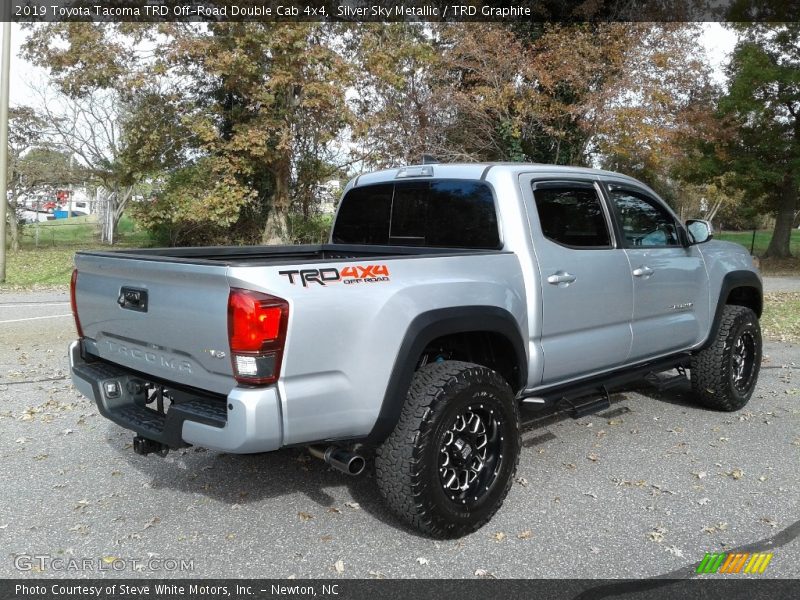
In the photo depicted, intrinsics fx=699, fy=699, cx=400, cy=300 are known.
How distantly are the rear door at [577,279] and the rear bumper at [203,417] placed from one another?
1.80 meters

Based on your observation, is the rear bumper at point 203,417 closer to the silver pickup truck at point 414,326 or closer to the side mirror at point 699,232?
the silver pickup truck at point 414,326

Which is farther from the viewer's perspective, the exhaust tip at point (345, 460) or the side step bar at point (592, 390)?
the side step bar at point (592, 390)

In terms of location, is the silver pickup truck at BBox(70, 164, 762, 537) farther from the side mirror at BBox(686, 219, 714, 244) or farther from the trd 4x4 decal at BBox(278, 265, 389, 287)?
the side mirror at BBox(686, 219, 714, 244)

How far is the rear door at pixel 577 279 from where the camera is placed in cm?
407

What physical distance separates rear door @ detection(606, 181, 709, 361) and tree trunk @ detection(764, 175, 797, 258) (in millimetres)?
22996

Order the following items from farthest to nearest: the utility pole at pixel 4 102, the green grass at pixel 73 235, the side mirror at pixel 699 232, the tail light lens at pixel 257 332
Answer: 1. the green grass at pixel 73 235
2. the utility pole at pixel 4 102
3. the side mirror at pixel 699 232
4. the tail light lens at pixel 257 332

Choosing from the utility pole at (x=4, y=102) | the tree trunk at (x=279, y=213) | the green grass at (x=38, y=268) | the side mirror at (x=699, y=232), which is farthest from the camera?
the tree trunk at (x=279, y=213)

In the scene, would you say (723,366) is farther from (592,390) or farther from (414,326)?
(414,326)

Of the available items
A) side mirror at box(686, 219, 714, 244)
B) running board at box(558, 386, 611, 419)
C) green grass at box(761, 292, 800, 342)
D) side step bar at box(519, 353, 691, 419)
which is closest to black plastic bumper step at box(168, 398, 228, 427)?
side step bar at box(519, 353, 691, 419)

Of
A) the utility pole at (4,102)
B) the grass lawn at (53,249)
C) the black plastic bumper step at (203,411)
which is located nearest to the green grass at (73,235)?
the grass lawn at (53,249)

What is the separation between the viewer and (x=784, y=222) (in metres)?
25.8

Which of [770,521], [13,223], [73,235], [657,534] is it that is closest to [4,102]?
[13,223]

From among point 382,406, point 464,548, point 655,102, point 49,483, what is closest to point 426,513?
point 464,548

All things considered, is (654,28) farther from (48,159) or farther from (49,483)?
(48,159)
